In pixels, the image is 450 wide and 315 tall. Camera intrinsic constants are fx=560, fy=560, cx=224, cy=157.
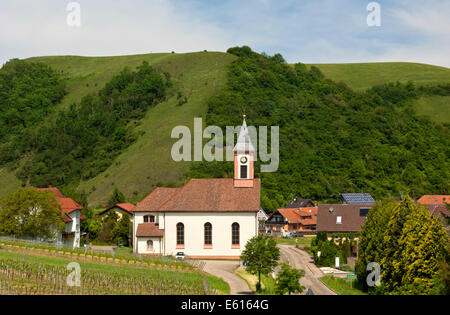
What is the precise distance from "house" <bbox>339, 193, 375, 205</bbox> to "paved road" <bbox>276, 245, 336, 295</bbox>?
3014cm

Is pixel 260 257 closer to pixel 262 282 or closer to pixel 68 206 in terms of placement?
pixel 262 282

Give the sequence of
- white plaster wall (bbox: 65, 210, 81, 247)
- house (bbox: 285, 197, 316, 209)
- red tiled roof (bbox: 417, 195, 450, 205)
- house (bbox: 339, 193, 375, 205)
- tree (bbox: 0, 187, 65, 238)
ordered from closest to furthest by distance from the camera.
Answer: tree (bbox: 0, 187, 65, 238), white plaster wall (bbox: 65, 210, 81, 247), house (bbox: 339, 193, 375, 205), red tiled roof (bbox: 417, 195, 450, 205), house (bbox: 285, 197, 316, 209)

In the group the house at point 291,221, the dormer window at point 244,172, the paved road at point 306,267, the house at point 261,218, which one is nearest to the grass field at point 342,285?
the paved road at point 306,267

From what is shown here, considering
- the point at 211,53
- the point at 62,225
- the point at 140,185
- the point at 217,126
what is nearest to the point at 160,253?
the point at 62,225

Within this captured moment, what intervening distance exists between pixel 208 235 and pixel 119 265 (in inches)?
553

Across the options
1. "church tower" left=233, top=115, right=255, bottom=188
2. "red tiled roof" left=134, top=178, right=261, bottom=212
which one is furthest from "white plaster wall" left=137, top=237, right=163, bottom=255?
"church tower" left=233, top=115, right=255, bottom=188

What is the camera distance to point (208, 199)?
6150cm

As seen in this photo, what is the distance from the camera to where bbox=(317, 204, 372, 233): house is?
75881 millimetres

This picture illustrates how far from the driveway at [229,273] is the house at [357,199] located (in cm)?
4985

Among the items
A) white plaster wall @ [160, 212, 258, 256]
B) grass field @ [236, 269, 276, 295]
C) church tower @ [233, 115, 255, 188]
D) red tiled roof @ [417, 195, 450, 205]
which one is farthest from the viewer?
red tiled roof @ [417, 195, 450, 205]

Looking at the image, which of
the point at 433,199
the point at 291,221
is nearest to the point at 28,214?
the point at 291,221

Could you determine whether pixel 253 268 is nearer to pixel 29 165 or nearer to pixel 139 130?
pixel 139 130

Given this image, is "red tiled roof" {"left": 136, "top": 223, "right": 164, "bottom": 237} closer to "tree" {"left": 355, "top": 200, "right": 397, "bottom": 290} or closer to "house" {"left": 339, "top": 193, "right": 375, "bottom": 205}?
"tree" {"left": 355, "top": 200, "right": 397, "bottom": 290}

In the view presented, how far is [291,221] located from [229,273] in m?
46.0
